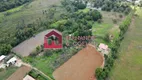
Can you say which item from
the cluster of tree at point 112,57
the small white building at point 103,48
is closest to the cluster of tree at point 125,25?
the cluster of tree at point 112,57

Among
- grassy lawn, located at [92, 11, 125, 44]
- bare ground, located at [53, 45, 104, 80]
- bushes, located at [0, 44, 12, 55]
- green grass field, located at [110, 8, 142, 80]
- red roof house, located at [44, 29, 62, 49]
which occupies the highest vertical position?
bushes, located at [0, 44, 12, 55]

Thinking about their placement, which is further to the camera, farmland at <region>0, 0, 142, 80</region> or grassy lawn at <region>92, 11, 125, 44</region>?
grassy lawn at <region>92, 11, 125, 44</region>

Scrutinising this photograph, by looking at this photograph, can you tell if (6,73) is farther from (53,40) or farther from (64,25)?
(64,25)

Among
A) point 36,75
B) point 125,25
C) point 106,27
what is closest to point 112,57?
point 125,25

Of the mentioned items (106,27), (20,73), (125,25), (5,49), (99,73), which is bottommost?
(106,27)

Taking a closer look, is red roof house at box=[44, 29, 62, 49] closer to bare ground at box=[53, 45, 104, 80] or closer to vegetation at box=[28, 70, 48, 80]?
bare ground at box=[53, 45, 104, 80]

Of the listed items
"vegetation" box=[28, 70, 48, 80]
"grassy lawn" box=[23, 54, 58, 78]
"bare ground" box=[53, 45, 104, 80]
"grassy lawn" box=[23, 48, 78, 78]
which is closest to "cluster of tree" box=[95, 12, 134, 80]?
"bare ground" box=[53, 45, 104, 80]

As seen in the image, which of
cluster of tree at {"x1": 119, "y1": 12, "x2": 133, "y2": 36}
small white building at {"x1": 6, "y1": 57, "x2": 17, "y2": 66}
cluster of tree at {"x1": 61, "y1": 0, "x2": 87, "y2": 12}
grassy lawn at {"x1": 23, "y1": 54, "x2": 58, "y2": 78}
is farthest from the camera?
cluster of tree at {"x1": 61, "y1": 0, "x2": 87, "y2": 12}
